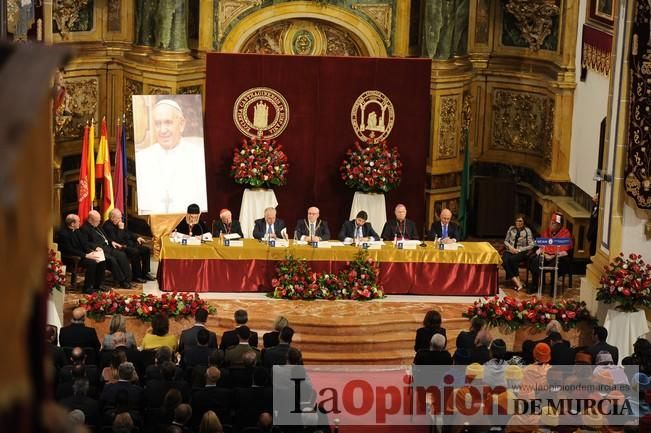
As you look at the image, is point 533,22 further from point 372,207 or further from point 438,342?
point 438,342

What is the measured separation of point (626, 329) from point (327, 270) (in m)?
3.69

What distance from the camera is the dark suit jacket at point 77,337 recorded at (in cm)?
1166

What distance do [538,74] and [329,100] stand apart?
3.95 meters

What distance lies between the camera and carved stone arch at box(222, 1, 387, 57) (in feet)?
62.1

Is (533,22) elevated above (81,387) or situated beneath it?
elevated above

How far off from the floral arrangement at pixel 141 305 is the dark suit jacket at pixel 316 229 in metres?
2.01

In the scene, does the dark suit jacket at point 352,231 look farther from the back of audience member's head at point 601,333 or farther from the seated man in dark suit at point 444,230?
the back of audience member's head at point 601,333

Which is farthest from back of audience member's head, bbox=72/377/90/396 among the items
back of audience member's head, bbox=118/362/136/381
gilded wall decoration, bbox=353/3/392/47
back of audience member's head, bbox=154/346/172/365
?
gilded wall decoration, bbox=353/3/392/47

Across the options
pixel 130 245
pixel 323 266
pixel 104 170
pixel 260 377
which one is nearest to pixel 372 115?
pixel 323 266

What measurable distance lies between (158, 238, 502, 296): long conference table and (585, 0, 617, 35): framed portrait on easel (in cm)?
388

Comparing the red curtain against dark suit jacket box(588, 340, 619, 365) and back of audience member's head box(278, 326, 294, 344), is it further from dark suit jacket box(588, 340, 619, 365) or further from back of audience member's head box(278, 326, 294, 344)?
back of audience member's head box(278, 326, 294, 344)

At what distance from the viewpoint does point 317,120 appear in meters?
17.5

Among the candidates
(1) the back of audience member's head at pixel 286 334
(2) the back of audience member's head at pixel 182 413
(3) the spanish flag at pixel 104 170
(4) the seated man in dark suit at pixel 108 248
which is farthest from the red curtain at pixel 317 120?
(2) the back of audience member's head at pixel 182 413

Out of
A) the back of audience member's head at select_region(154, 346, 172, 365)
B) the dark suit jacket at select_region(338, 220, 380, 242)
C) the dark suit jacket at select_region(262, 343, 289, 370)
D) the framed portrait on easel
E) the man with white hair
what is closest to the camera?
the back of audience member's head at select_region(154, 346, 172, 365)
